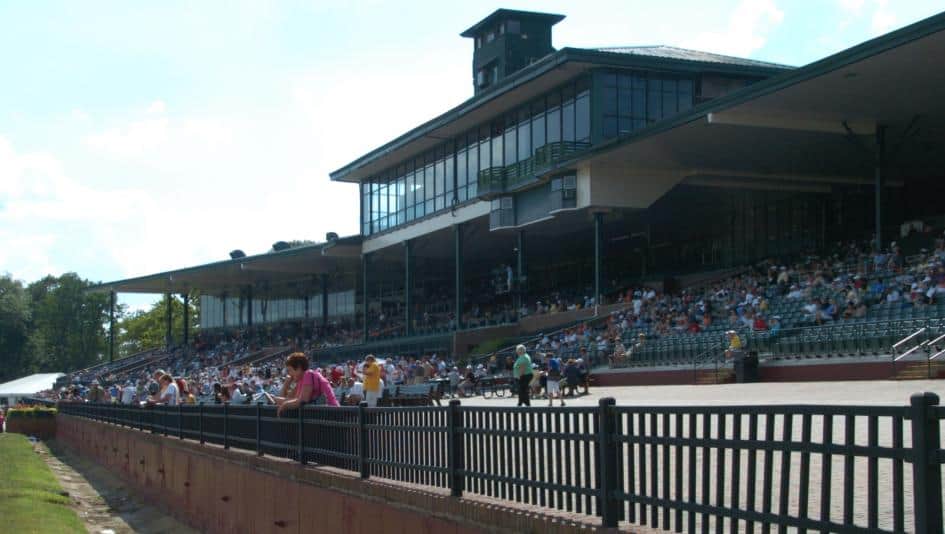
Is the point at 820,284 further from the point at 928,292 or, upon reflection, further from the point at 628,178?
the point at 628,178

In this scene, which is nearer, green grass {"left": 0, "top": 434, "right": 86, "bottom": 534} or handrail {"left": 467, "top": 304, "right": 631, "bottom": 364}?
green grass {"left": 0, "top": 434, "right": 86, "bottom": 534}

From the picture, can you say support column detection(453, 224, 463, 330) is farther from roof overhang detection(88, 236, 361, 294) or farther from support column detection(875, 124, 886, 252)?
support column detection(875, 124, 886, 252)

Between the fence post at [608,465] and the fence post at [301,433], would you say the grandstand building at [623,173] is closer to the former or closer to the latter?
the fence post at [301,433]

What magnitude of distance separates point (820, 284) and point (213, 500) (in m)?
21.8

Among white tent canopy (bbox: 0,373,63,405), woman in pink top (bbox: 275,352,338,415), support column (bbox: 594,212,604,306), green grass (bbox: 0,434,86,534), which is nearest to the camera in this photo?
woman in pink top (bbox: 275,352,338,415)

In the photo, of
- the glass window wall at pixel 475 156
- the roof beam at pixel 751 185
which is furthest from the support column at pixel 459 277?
the roof beam at pixel 751 185

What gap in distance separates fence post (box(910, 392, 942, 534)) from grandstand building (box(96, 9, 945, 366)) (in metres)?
25.7

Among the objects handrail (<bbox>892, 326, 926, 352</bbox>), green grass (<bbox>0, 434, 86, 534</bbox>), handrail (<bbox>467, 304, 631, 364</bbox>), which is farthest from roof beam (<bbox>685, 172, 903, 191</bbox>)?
green grass (<bbox>0, 434, 86, 534</bbox>)

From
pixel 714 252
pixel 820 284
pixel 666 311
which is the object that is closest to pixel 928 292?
pixel 820 284

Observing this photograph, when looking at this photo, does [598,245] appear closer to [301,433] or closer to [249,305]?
[301,433]

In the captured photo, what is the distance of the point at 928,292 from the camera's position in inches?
1133

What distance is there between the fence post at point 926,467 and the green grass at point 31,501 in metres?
15.9

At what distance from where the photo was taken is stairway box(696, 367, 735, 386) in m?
32.2

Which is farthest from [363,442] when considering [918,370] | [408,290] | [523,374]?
[408,290]
